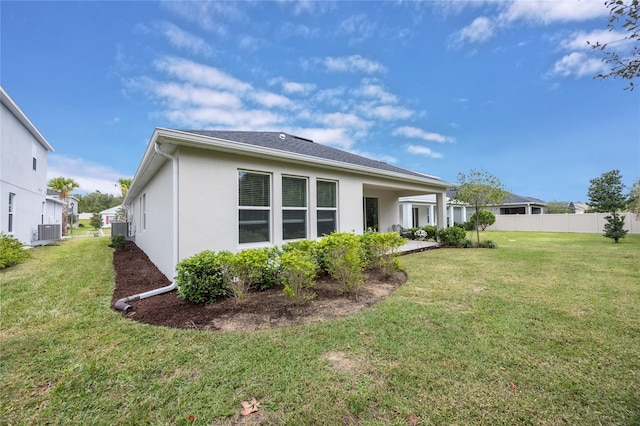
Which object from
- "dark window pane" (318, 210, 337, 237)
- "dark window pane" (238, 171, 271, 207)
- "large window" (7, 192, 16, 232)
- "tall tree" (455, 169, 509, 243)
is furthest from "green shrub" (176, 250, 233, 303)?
"large window" (7, 192, 16, 232)

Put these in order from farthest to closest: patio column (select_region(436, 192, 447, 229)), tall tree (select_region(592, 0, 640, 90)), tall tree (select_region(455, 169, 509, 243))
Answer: patio column (select_region(436, 192, 447, 229)), tall tree (select_region(455, 169, 509, 243)), tall tree (select_region(592, 0, 640, 90))

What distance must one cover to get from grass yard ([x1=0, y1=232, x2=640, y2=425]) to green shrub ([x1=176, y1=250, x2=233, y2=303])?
0.97 meters

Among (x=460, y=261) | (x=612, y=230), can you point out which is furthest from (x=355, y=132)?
(x=612, y=230)

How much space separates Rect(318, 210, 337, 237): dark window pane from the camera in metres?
8.13

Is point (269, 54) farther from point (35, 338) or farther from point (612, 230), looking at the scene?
point (612, 230)

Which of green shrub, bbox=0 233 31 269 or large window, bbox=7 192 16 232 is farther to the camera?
large window, bbox=7 192 16 232

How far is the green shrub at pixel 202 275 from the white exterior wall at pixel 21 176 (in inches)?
455

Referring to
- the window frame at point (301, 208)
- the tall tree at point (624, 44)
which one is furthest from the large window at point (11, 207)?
the tall tree at point (624, 44)

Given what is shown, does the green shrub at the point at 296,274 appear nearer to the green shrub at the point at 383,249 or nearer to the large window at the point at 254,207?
the large window at the point at 254,207

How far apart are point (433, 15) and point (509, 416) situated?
12658mm

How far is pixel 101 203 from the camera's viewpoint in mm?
51875

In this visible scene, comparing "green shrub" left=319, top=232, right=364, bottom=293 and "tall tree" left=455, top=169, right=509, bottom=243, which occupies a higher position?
"tall tree" left=455, top=169, right=509, bottom=243

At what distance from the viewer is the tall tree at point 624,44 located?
2.05 metres

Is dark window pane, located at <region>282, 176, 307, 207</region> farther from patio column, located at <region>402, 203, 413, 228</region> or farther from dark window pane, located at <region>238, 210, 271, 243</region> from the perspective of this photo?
patio column, located at <region>402, 203, 413, 228</region>
